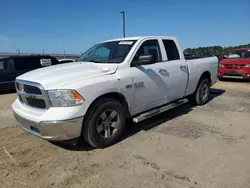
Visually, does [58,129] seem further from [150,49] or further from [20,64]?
[20,64]

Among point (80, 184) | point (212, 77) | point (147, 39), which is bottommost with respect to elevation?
point (80, 184)

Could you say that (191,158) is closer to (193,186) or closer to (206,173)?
(206,173)

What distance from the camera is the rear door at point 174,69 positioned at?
4.86 m

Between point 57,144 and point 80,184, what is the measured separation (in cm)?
132

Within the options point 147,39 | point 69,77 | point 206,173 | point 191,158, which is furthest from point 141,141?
point 147,39

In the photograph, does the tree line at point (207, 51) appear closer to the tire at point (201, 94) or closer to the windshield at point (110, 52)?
the tire at point (201, 94)

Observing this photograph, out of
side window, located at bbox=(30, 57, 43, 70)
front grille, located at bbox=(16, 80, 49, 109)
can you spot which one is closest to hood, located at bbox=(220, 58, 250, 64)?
side window, located at bbox=(30, 57, 43, 70)

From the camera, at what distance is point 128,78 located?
3900mm

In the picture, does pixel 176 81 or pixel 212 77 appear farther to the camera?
pixel 212 77

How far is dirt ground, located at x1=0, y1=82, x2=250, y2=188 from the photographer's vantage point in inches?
110

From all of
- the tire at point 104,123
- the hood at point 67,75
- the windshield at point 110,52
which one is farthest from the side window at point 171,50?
the tire at point 104,123

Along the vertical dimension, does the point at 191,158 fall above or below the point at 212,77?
below

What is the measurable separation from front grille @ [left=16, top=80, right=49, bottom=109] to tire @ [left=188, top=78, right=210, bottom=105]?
4.26 meters

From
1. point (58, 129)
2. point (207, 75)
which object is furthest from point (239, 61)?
point (58, 129)
